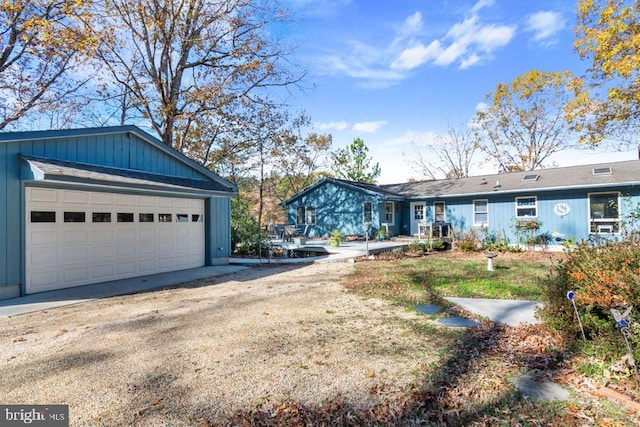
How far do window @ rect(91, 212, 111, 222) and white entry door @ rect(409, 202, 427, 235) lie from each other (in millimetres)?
15119

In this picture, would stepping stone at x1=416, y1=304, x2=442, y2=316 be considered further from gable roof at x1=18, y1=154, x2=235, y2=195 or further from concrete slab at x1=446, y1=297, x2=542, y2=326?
gable roof at x1=18, y1=154, x2=235, y2=195

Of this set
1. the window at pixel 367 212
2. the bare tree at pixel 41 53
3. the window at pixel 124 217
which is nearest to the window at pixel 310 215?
the window at pixel 367 212

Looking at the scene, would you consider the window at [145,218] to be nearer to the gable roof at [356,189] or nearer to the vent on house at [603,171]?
the gable roof at [356,189]

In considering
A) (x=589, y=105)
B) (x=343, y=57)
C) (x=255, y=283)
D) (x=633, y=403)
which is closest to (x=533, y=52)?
(x=589, y=105)

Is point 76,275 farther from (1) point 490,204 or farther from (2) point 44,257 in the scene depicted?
(1) point 490,204

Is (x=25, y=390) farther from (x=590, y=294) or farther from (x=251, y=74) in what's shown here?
(x=251, y=74)

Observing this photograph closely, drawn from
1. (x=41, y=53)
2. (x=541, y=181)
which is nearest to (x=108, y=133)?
(x=41, y=53)

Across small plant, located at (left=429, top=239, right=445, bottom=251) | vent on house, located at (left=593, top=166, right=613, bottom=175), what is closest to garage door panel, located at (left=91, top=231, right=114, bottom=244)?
small plant, located at (left=429, top=239, right=445, bottom=251)

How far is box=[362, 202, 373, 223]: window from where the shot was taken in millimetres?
18781

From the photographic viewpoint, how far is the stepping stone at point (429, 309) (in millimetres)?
5171

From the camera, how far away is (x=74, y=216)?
7.45 metres

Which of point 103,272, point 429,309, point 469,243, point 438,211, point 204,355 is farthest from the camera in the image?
point 438,211

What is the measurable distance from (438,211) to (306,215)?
8.21m

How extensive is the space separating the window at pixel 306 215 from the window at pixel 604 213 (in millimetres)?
13913
